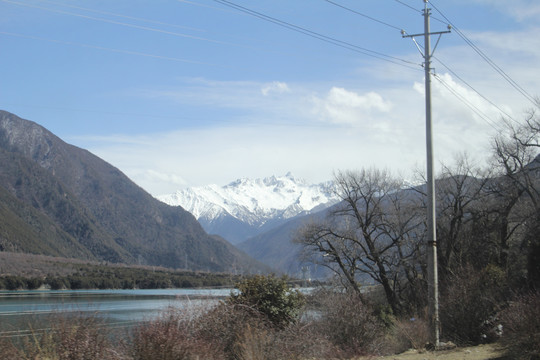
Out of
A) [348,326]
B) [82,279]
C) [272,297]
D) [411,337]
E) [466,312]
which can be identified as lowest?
[82,279]

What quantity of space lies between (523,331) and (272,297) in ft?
23.0

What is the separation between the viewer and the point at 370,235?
39188 mm

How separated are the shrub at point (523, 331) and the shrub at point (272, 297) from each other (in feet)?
18.8

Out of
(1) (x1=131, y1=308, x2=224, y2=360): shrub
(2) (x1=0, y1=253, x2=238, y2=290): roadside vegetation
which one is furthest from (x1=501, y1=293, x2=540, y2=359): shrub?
(2) (x1=0, y1=253, x2=238, y2=290): roadside vegetation

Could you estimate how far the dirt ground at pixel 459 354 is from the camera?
1380 centimetres

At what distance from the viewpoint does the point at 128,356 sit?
10.5 metres

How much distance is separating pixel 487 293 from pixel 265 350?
8702 millimetres

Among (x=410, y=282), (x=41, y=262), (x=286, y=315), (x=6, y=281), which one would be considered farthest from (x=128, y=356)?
(x=41, y=262)

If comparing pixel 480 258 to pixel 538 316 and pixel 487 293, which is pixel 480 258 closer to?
pixel 487 293

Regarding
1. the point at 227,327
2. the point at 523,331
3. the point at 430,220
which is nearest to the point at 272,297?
the point at 227,327

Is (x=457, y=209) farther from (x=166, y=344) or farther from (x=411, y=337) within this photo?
(x=166, y=344)

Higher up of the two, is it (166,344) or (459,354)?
(166,344)

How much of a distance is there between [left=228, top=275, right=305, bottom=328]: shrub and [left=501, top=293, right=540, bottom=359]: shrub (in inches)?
226

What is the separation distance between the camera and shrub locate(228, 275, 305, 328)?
16.2 meters
